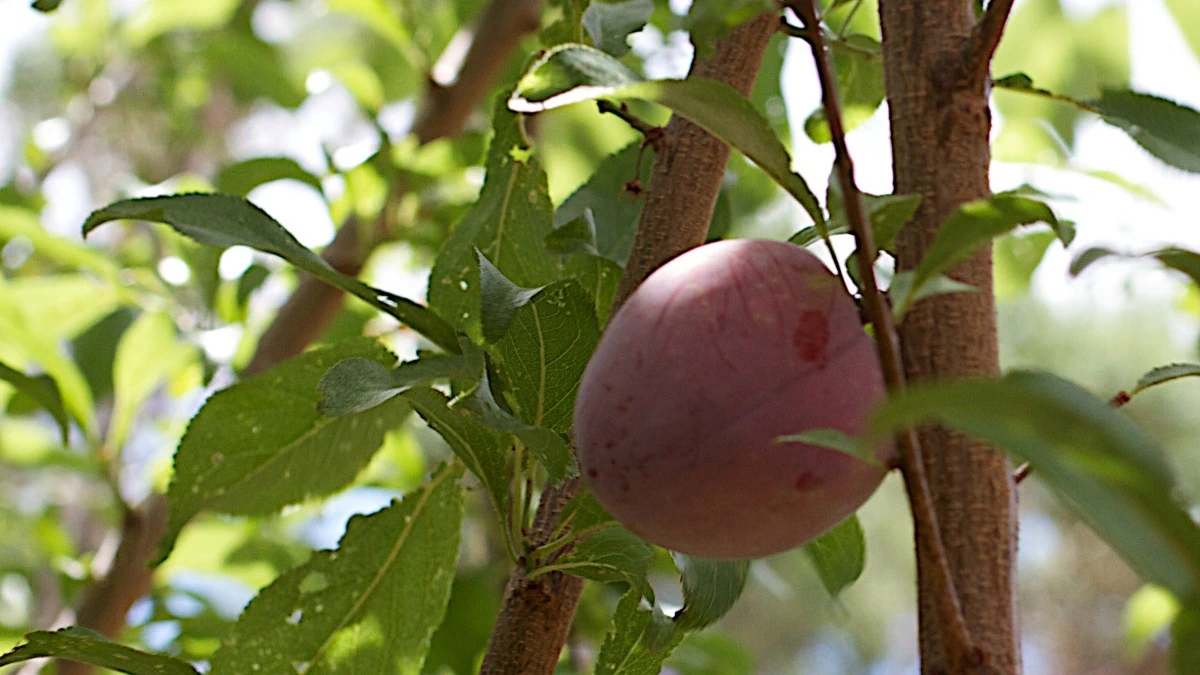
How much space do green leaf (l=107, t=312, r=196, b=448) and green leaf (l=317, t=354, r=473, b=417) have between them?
0.56 metres

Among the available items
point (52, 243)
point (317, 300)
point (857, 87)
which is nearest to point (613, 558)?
point (857, 87)

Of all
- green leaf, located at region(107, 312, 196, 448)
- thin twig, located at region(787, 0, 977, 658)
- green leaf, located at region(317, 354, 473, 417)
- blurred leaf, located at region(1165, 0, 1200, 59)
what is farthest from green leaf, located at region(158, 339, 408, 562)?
blurred leaf, located at region(1165, 0, 1200, 59)

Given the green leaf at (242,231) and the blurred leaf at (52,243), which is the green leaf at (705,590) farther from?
the blurred leaf at (52,243)

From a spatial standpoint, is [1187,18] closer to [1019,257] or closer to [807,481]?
[1019,257]

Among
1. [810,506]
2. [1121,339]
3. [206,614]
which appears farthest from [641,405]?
[1121,339]

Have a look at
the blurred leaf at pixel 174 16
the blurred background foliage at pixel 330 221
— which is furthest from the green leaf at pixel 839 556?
the blurred leaf at pixel 174 16

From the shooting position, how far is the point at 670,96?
222 mm

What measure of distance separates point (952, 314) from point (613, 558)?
11 cm

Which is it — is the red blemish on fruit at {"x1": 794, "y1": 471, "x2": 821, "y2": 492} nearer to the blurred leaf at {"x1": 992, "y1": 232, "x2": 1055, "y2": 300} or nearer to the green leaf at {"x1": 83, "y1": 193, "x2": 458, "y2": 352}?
the green leaf at {"x1": 83, "y1": 193, "x2": 458, "y2": 352}

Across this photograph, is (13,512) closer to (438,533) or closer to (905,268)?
(438,533)

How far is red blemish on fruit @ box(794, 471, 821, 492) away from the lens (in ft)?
0.69

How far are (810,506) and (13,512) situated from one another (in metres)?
1.50

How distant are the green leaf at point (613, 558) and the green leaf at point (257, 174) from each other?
52 centimetres

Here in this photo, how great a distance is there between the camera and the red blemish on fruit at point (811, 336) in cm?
22
